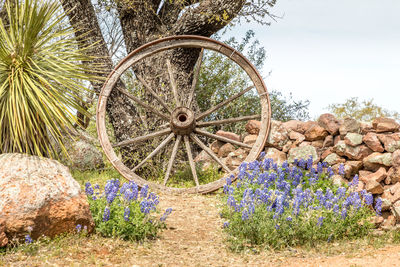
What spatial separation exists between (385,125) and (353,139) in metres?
0.39

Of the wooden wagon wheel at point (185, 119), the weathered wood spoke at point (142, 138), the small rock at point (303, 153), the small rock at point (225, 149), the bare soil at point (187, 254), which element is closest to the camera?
the bare soil at point (187, 254)

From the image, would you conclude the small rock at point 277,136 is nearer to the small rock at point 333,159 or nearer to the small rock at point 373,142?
the small rock at point 333,159

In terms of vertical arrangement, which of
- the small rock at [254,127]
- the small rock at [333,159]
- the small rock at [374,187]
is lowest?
the small rock at [374,187]

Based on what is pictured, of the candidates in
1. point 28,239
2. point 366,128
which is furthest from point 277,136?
point 28,239

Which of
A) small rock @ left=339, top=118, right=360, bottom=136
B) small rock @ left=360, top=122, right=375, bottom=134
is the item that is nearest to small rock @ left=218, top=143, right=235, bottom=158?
small rock @ left=339, top=118, right=360, bottom=136

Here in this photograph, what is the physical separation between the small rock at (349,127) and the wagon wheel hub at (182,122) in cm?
192

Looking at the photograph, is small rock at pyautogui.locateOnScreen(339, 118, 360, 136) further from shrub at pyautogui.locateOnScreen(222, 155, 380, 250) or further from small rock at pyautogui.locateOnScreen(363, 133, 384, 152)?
shrub at pyautogui.locateOnScreen(222, 155, 380, 250)

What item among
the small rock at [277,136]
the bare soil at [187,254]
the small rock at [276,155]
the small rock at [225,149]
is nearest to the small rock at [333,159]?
the small rock at [276,155]

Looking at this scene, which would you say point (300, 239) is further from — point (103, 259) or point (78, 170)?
point (78, 170)

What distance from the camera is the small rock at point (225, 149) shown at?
21.9 ft

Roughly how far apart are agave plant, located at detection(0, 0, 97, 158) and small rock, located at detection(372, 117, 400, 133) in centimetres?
342

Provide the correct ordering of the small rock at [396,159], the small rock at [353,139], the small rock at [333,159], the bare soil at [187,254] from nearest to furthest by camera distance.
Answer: the bare soil at [187,254]
the small rock at [396,159]
the small rock at [353,139]
the small rock at [333,159]

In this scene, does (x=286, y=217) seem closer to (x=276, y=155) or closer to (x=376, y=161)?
(x=376, y=161)

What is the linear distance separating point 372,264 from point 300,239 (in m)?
0.80
